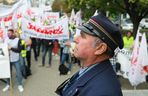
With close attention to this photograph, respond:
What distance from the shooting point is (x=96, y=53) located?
8.50 ft

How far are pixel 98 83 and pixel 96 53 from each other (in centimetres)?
23

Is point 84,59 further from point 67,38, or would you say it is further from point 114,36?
point 67,38

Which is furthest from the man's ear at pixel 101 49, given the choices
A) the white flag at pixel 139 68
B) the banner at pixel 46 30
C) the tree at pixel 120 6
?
the tree at pixel 120 6

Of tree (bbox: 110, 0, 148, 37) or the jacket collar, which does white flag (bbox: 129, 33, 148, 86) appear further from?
tree (bbox: 110, 0, 148, 37)

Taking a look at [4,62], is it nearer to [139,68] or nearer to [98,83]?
[139,68]

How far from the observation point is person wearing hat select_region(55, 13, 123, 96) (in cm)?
248

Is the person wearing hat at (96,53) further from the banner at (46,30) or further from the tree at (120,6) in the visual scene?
the tree at (120,6)

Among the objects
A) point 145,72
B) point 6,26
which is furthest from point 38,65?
point 145,72

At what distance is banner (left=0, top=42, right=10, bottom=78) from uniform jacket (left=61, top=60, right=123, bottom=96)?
24.8 feet

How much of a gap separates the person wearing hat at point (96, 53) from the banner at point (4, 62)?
7.46m

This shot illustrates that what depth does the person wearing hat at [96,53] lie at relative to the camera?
2480 millimetres

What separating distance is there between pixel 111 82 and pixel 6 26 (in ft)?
31.0

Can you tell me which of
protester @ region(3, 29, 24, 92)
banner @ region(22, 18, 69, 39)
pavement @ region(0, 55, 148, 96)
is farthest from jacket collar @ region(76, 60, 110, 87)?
banner @ region(22, 18, 69, 39)

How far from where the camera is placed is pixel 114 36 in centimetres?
261
